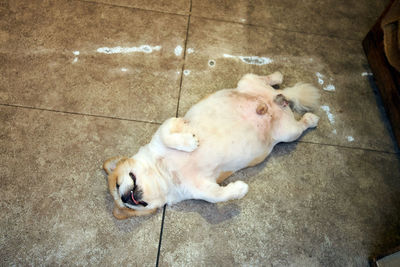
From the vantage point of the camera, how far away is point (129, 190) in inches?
76.7

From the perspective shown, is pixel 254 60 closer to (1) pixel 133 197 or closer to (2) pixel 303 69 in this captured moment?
(2) pixel 303 69

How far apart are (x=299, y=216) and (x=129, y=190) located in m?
1.51

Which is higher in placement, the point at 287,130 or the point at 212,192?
the point at 287,130

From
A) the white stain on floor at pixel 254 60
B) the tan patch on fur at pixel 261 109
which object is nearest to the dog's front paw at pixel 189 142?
the tan patch on fur at pixel 261 109

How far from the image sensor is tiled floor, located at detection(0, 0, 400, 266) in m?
2.32

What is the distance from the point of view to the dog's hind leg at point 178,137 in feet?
6.71

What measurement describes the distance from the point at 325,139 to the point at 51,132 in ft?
8.73

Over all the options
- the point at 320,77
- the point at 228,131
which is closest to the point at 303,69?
the point at 320,77

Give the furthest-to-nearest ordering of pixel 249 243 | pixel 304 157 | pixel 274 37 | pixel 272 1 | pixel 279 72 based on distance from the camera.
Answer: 1. pixel 272 1
2. pixel 274 37
3. pixel 279 72
4. pixel 304 157
5. pixel 249 243

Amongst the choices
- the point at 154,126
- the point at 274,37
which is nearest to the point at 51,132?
the point at 154,126

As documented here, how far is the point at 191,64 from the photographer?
9.83 ft

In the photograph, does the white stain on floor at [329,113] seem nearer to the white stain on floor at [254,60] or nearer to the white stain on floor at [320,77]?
the white stain on floor at [320,77]

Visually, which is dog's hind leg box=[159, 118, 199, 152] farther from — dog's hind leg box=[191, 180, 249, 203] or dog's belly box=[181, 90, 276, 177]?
dog's hind leg box=[191, 180, 249, 203]

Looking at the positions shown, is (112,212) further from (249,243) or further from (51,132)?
(249,243)
